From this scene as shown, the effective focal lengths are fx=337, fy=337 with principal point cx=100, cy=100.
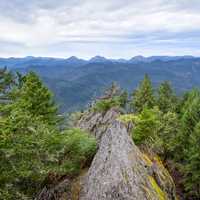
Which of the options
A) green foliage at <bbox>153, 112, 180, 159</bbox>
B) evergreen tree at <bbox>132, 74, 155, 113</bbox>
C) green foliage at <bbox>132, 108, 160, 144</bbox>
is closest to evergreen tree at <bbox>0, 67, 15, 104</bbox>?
green foliage at <bbox>132, 108, 160, 144</bbox>

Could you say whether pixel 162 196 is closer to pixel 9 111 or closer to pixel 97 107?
pixel 9 111

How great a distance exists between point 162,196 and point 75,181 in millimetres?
6312

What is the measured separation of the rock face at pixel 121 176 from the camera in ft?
Answer: 64.5

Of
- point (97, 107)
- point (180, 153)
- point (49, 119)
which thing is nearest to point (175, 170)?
point (180, 153)

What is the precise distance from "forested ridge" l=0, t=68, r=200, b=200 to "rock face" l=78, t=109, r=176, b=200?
91.3 inches

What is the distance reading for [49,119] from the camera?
1302 inches

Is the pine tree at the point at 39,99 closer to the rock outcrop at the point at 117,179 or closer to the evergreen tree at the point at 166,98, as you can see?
the rock outcrop at the point at 117,179

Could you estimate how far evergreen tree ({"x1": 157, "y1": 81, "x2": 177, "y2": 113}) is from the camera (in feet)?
182

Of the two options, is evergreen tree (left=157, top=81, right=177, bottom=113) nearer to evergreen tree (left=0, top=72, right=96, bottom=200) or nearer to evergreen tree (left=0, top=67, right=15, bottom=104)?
evergreen tree (left=0, top=72, right=96, bottom=200)

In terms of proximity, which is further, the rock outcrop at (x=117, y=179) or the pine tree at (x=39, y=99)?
the pine tree at (x=39, y=99)

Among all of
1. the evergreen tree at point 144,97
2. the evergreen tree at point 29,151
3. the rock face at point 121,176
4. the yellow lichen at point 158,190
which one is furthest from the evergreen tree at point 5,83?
the evergreen tree at point 144,97

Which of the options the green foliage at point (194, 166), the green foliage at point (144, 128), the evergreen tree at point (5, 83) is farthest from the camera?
the green foliage at point (194, 166)

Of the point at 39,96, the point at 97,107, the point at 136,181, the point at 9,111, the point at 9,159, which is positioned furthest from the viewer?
the point at 97,107

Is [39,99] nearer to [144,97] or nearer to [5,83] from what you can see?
[5,83]
